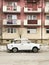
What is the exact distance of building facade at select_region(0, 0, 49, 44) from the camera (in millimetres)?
40000

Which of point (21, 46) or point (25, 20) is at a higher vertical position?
point (25, 20)

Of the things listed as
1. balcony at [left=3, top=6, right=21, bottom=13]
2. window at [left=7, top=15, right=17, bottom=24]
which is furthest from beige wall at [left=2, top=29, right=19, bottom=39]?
balcony at [left=3, top=6, right=21, bottom=13]

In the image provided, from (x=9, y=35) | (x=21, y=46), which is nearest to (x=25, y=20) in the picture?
(x=9, y=35)

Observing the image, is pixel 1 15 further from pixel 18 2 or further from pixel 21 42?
pixel 21 42

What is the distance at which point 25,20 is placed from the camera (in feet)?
132

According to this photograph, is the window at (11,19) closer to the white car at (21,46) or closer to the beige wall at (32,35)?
the beige wall at (32,35)

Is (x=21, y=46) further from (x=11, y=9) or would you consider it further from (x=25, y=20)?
(x=11, y=9)
